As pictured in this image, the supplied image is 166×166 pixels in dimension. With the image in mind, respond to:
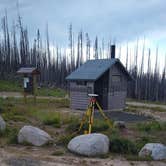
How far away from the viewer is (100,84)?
20688 millimetres

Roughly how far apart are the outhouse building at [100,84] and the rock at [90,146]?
11635 millimetres

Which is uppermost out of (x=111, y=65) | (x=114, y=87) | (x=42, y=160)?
(x=111, y=65)

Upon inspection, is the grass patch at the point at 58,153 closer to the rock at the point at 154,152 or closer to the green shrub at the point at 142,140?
the rock at the point at 154,152

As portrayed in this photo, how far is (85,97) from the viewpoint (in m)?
20.2

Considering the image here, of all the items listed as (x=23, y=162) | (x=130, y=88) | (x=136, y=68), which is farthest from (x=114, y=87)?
(x=136, y=68)

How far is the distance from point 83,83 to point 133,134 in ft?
32.5

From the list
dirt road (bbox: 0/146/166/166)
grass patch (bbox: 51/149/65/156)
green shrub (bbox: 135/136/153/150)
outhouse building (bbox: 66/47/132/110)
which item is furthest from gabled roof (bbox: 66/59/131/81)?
dirt road (bbox: 0/146/166/166)

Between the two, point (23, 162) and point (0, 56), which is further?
point (0, 56)

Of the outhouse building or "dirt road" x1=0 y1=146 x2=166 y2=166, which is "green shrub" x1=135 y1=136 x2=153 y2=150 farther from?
the outhouse building

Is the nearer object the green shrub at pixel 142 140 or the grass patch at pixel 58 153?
the grass patch at pixel 58 153

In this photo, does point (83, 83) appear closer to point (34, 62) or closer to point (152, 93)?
point (152, 93)

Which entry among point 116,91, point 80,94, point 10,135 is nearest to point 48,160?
point 10,135

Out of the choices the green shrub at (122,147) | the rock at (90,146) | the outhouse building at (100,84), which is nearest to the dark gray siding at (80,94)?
the outhouse building at (100,84)

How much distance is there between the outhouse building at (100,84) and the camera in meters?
20.1
